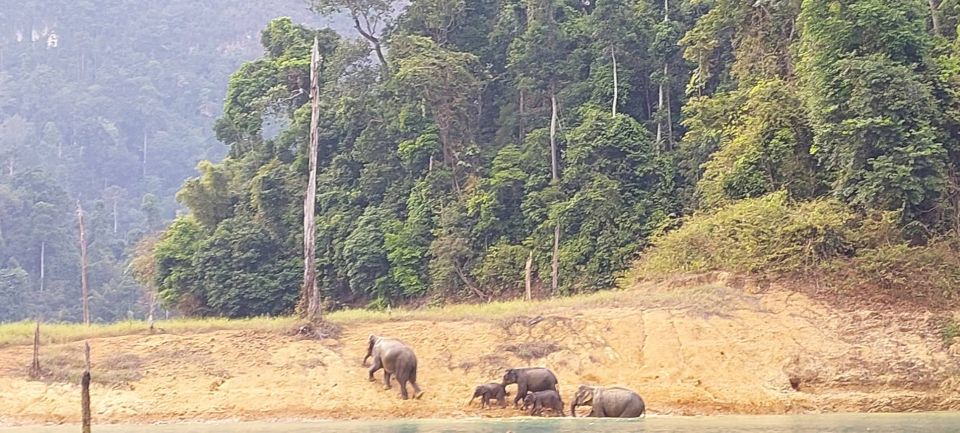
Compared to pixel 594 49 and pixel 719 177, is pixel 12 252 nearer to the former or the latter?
pixel 594 49

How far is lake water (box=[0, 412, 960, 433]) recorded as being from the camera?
20156mm

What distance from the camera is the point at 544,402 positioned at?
2453cm

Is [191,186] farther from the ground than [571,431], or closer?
farther from the ground

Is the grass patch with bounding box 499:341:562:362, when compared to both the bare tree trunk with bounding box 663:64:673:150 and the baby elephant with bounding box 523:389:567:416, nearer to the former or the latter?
the baby elephant with bounding box 523:389:567:416

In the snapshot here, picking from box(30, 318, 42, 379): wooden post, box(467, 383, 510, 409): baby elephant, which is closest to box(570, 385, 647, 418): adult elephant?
box(467, 383, 510, 409): baby elephant

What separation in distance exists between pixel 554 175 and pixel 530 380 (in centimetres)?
2386

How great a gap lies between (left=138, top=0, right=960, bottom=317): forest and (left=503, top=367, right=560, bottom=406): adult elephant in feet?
34.0

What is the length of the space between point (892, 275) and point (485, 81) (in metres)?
26.5

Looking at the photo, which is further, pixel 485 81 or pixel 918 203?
pixel 485 81

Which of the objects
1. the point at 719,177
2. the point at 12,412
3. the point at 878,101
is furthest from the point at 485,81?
the point at 12,412

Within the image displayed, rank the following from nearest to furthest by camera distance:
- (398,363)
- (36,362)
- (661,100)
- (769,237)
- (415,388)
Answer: (398,363)
(415,388)
(36,362)
(769,237)
(661,100)

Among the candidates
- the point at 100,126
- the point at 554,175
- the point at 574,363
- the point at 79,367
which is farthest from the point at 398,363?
the point at 100,126

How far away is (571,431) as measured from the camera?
20.2 meters

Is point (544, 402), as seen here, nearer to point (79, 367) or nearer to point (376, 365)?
point (376, 365)
